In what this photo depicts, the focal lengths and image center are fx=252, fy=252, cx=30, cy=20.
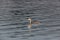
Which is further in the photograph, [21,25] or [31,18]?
[31,18]

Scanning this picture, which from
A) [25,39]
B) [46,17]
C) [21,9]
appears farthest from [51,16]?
[25,39]

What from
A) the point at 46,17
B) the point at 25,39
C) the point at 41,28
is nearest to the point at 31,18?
the point at 46,17

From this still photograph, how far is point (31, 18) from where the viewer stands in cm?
917

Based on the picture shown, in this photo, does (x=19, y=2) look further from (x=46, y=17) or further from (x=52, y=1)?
(x=46, y=17)

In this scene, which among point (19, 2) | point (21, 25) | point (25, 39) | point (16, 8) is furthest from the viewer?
point (19, 2)

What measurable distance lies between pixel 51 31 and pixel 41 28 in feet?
1.35

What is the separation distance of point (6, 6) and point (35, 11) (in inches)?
65.6

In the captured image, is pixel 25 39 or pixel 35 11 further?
pixel 35 11

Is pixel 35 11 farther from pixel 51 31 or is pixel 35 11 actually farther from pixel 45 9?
pixel 51 31

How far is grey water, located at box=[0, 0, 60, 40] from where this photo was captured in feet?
24.5

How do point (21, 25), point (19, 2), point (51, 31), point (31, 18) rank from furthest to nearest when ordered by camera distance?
point (19, 2) < point (31, 18) < point (21, 25) < point (51, 31)

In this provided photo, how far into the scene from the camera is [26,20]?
891 cm

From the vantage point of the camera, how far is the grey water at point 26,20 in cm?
747

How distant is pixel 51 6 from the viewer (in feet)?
36.3
